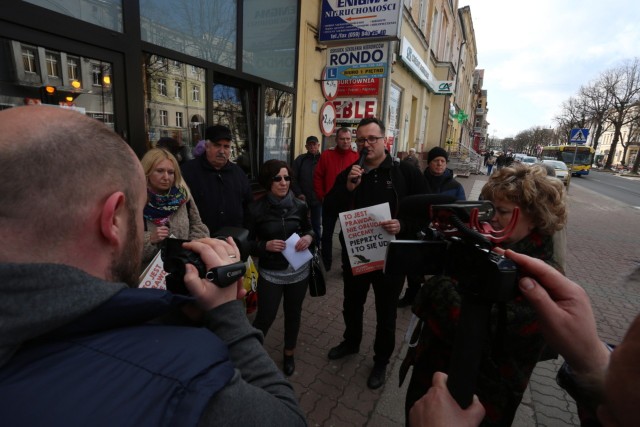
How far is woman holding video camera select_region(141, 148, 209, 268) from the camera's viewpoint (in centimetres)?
254

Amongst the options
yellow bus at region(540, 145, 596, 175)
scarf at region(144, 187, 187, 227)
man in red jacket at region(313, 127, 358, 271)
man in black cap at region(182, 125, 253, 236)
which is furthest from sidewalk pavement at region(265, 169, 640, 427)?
yellow bus at region(540, 145, 596, 175)

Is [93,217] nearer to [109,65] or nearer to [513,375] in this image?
[513,375]

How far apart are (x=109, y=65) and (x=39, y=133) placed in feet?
11.0

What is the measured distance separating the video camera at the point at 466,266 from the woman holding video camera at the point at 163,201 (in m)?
2.13

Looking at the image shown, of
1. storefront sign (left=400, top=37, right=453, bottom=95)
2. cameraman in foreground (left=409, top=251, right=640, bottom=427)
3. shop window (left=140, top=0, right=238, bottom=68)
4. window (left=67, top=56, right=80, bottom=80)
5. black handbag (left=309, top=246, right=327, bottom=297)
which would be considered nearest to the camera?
cameraman in foreground (left=409, top=251, right=640, bottom=427)

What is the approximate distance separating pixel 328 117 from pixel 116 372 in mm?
6240

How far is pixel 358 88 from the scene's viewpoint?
20.0 ft

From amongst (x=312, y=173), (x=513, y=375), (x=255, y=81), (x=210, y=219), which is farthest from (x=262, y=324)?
(x=255, y=81)

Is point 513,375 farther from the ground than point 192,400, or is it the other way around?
point 192,400

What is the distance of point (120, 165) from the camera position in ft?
2.63

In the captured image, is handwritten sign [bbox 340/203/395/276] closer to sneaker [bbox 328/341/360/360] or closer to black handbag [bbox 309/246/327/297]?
black handbag [bbox 309/246/327/297]

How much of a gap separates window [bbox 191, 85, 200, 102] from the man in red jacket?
78.3 inches

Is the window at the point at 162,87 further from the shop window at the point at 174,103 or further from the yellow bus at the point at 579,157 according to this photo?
the yellow bus at the point at 579,157

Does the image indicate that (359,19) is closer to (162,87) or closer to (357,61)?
(357,61)
